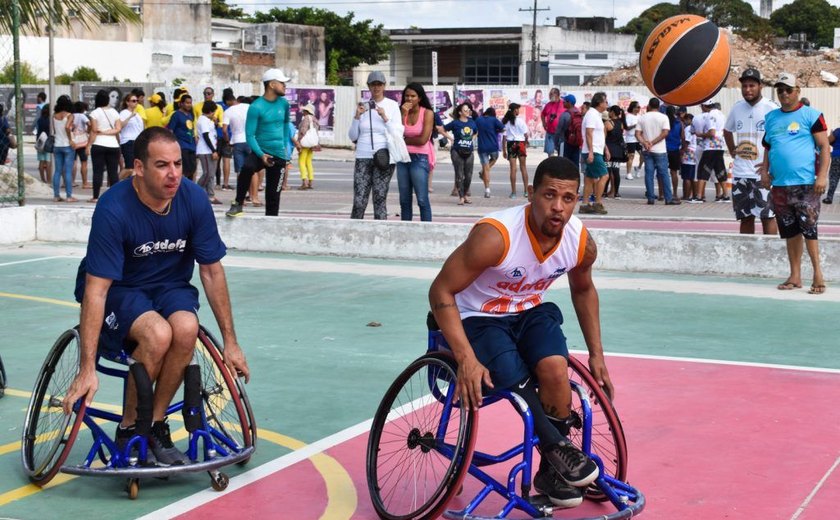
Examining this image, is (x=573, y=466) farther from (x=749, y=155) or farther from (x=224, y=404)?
(x=749, y=155)

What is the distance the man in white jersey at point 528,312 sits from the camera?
4844 millimetres

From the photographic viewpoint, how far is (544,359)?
4930 mm

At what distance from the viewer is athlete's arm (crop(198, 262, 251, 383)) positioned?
18.6 feet

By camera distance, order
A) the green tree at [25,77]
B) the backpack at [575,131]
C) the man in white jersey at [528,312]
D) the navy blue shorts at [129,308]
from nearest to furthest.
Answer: the man in white jersey at [528,312], the navy blue shorts at [129,308], the backpack at [575,131], the green tree at [25,77]

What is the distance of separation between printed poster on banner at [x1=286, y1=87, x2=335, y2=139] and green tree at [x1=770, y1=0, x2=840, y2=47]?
7339 centimetres

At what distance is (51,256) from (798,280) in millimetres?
8026

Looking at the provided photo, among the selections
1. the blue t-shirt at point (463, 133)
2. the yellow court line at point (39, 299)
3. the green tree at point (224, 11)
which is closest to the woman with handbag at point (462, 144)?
the blue t-shirt at point (463, 133)

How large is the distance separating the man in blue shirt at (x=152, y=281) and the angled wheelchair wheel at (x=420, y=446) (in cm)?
83

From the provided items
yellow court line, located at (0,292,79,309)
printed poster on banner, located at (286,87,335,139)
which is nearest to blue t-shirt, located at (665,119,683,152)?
yellow court line, located at (0,292,79,309)

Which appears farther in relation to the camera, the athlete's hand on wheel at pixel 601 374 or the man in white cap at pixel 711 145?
the man in white cap at pixel 711 145

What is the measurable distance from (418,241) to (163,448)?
26.1 ft

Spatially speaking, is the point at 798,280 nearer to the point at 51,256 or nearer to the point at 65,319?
the point at 65,319

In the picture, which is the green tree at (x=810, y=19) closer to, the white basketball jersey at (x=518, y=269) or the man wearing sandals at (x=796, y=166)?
the man wearing sandals at (x=796, y=166)

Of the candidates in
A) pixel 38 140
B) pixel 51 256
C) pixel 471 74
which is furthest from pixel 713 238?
pixel 471 74
